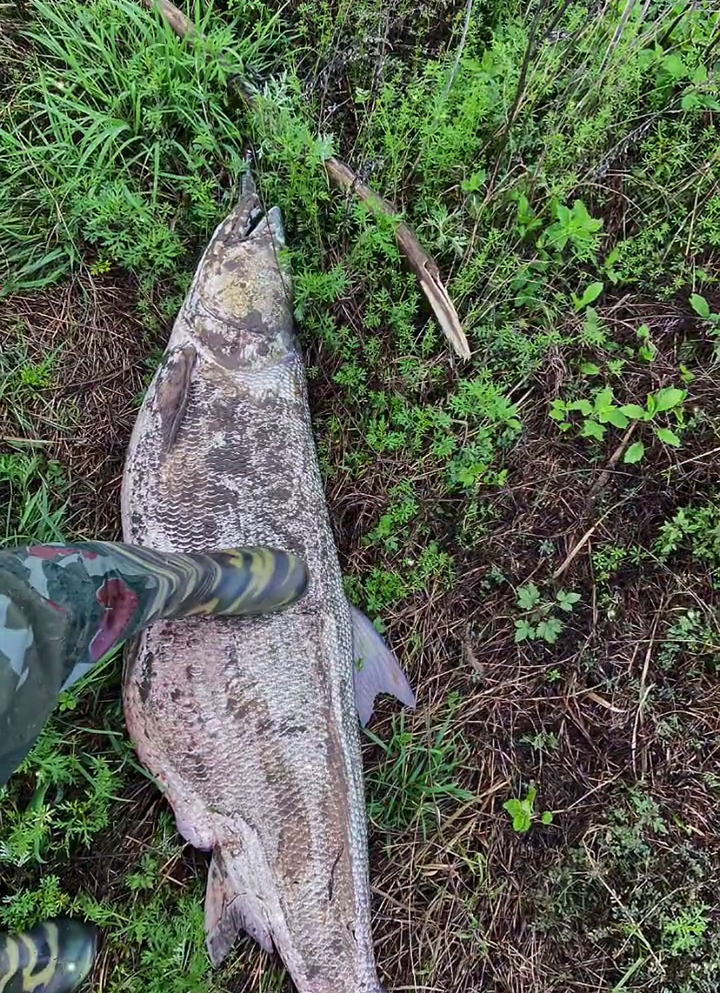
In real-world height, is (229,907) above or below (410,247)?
below

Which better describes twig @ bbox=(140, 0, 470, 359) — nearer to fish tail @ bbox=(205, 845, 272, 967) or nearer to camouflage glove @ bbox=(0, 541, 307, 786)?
camouflage glove @ bbox=(0, 541, 307, 786)

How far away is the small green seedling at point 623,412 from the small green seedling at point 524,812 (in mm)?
1559

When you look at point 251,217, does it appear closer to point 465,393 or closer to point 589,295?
point 465,393

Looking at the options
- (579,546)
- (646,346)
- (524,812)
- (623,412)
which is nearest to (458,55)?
(646,346)

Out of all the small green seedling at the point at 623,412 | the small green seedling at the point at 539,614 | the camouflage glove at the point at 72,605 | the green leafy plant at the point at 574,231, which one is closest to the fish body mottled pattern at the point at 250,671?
the camouflage glove at the point at 72,605

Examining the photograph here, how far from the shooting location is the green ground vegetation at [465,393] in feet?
10.7

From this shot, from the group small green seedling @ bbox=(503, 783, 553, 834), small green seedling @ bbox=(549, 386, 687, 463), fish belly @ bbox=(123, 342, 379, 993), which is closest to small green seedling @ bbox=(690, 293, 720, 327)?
small green seedling @ bbox=(549, 386, 687, 463)

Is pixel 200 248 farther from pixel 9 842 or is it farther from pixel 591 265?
pixel 9 842

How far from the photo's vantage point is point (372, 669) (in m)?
3.30

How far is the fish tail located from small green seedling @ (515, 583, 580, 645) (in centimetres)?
151

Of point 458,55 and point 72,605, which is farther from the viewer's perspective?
point 458,55

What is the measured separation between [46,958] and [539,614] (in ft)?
8.07

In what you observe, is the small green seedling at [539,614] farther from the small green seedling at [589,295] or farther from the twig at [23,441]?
the twig at [23,441]

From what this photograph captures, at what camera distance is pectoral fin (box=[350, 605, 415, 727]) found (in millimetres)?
3287
